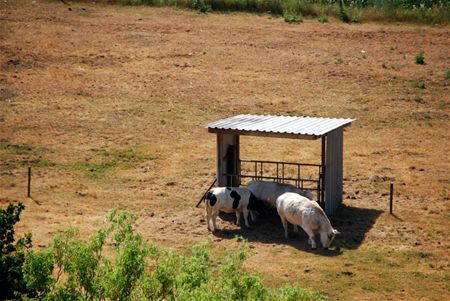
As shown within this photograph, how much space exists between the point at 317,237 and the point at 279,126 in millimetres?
3322

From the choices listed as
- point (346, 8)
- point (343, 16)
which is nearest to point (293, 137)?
point (343, 16)

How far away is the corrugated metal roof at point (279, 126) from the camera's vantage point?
24.6 meters

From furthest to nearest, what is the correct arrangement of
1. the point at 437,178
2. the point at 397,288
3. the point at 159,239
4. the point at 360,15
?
1. the point at 360,15
2. the point at 437,178
3. the point at 159,239
4. the point at 397,288

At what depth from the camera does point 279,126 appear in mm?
25547

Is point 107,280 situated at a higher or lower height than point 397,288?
higher

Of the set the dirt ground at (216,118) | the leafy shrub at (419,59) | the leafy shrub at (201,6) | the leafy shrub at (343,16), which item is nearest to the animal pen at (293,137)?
the dirt ground at (216,118)

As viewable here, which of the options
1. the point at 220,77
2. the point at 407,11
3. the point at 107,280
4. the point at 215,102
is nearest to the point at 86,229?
the point at 107,280

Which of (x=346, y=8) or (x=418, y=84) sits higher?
(x=346, y=8)

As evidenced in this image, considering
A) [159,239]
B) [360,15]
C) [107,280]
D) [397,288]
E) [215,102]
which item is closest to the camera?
[107,280]

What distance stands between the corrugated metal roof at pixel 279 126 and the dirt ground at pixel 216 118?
2135 mm

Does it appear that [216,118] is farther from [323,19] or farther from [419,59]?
[323,19]

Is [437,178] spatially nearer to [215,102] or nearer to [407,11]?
[215,102]

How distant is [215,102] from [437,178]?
1014 centimetres

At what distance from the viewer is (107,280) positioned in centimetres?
1502
